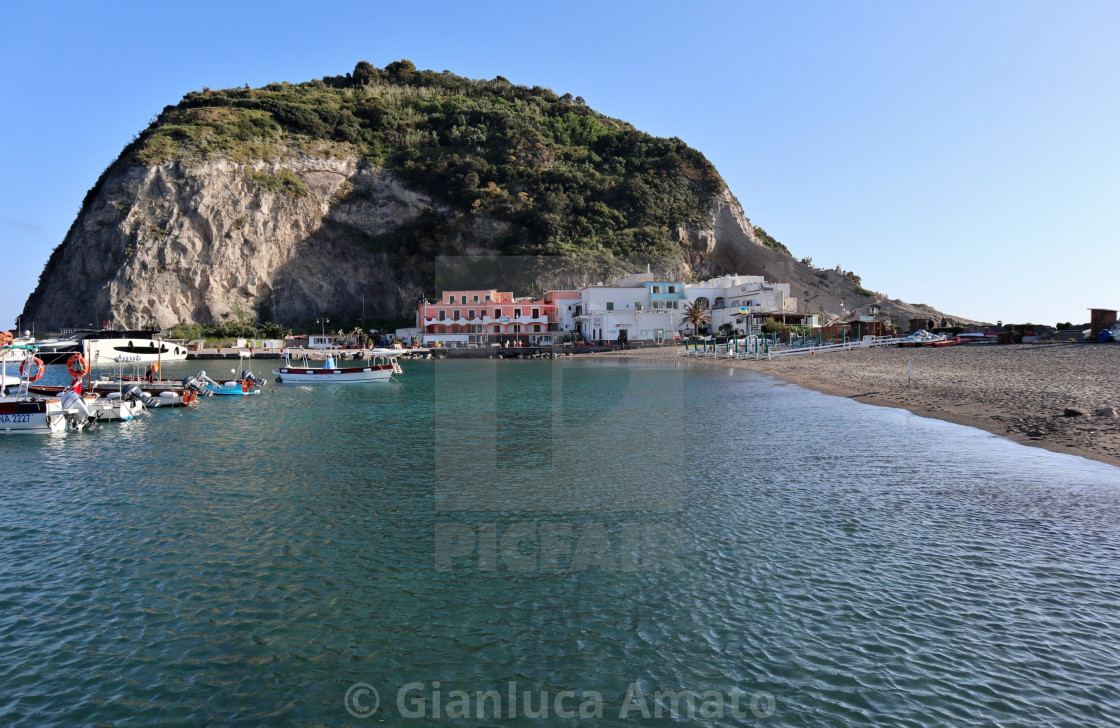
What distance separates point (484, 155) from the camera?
93.2 metres

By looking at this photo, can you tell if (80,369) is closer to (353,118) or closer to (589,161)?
(353,118)

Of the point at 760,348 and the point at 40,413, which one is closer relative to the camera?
the point at 40,413

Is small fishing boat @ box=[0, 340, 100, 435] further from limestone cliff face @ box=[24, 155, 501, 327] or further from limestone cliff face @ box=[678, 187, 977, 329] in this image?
limestone cliff face @ box=[678, 187, 977, 329]

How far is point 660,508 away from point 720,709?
5.97 m

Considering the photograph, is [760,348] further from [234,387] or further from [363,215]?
[363,215]

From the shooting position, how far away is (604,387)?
33281mm

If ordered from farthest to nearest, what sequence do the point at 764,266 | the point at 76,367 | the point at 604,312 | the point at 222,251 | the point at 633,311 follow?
the point at 764,266 < the point at 222,251 < the point at 633,311 < the point at 604,312 < the point at 76,367

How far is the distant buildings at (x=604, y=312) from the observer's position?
66875 mm

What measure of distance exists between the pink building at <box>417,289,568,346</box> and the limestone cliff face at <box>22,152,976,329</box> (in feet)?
29.3

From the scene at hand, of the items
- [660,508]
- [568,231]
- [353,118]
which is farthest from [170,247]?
[660,508]

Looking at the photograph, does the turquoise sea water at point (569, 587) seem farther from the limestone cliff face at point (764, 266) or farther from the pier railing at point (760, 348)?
the limestone cliff face at point (764, 266)

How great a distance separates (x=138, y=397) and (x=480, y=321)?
4496 centimetres

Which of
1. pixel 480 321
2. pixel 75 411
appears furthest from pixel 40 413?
pixel 480 321

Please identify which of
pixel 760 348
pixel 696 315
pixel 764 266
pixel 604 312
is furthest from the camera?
pixel 764 266
